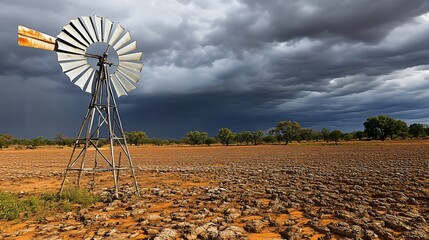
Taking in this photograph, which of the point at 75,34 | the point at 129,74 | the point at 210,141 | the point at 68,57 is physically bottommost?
the point at 210,141

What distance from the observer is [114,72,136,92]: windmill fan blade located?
1095 cm

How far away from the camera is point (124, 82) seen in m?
11.0

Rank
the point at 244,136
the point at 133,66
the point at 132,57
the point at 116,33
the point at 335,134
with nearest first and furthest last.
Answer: the point at 116,33
the point at 132,57
the point at 133,66
the point at 335,134
the point at 244,136

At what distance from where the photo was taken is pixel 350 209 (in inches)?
343

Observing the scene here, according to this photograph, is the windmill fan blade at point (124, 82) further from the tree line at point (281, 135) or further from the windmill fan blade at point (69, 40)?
the tree line at point (281, 135)

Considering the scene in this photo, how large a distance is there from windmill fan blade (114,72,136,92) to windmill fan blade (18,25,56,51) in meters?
2.60

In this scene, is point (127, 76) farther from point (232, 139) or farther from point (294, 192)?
point (232, 139)

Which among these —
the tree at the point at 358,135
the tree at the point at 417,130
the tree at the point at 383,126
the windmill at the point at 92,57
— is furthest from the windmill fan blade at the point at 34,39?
the tree at the point at 417,130

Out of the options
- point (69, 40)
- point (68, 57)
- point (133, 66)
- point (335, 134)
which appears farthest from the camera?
point (335, 134)

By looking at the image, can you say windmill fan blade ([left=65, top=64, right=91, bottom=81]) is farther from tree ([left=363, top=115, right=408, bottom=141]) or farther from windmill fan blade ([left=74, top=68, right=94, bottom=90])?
tree ([left=363, top=115, right=408, bottom=141])

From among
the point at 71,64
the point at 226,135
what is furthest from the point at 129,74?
the point at 226,135

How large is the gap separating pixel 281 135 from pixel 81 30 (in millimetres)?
90813

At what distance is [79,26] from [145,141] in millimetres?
93321

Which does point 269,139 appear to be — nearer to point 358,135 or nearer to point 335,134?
point 335,134
